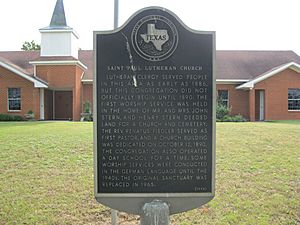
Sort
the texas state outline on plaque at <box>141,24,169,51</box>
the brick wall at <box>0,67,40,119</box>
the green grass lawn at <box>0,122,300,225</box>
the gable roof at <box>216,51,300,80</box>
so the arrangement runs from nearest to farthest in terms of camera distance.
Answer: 1. the texas state outline on plaque at <box>141,24,169,51</box>
2. the green grass lawn at <box>0,122,300,225</box>
3. the brick wall at <box>0,67,40,119</box>
4. the gable roof at <box>216,51,300,80</box>

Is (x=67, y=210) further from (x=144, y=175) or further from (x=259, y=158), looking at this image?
(x=259, y=158)

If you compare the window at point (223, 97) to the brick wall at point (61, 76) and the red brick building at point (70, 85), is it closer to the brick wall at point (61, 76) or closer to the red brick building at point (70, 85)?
the red brick building at point (70, 85)

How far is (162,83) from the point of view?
457 centimetres

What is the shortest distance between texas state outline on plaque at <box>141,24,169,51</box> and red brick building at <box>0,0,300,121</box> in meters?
22.4

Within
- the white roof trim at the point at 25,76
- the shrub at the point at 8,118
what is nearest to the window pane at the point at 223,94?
the white roof trim at the point at 25,76

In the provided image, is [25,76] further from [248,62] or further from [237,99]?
[248,62]

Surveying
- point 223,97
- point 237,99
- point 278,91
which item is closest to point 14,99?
point 223,97

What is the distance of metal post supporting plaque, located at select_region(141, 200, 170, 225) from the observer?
14.3ft

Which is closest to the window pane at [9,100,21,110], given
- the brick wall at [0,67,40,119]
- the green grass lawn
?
the brick wall at [0,67,40,119]

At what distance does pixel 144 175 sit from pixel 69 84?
2307 cm

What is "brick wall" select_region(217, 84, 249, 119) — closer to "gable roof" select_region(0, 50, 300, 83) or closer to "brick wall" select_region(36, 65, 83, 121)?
"gable roof" select_region(0, 50, 300, 83)

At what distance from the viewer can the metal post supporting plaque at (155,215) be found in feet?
14.3

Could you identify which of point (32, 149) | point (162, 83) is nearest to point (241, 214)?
point (162, 83)

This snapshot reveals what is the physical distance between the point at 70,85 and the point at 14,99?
3.76 meters
